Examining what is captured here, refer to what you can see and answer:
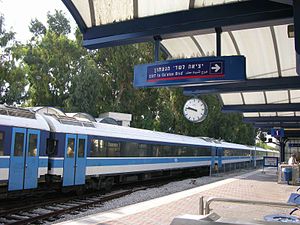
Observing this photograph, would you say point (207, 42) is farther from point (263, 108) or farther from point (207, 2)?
point (263, 108)

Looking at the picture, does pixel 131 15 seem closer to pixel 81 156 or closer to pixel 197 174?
pixel 81 156

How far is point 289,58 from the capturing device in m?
11.3

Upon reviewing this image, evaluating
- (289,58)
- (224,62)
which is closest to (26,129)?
(224,62)

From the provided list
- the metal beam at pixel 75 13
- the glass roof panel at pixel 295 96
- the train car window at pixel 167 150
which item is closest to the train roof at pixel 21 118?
the metal beam at pixel 75 13

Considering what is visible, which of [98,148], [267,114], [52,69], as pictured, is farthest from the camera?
[52,69]

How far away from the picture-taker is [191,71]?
784cm

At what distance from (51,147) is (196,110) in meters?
6.01

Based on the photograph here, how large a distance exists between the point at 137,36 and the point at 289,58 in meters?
5.02

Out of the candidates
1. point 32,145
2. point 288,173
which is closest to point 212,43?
point 32,145

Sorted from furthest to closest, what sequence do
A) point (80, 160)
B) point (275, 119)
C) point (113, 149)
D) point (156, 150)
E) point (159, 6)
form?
point (275, 119)
point (156, 150)
point (113, 149)
point (80, 160)
point (159, 6)

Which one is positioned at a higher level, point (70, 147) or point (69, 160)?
point (70, 147)

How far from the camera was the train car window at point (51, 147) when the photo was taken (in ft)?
41.7

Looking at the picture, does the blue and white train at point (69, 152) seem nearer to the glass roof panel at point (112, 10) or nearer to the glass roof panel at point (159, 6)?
the glass roof panel at point (112, 10)

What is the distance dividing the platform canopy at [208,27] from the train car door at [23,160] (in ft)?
12.5
